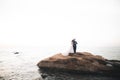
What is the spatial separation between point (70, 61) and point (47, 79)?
512cm

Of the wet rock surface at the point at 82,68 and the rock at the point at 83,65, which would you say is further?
the rock at the point at 83,65

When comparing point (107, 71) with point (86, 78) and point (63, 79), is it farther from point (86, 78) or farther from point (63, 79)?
point (63, 79)

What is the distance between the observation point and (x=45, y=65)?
24.3m

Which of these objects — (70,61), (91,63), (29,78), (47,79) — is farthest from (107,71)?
(29,78)

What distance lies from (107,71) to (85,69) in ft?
11.4

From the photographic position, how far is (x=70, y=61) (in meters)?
22.0

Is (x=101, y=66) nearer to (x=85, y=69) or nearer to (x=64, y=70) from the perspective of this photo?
(x=85, y=69)

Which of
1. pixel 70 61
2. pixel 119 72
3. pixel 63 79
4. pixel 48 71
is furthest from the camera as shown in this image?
pixel 48 71

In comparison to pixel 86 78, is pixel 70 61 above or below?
above

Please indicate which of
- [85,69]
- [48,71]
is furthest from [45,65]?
[85,69]

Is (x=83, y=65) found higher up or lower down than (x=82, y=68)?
higher up

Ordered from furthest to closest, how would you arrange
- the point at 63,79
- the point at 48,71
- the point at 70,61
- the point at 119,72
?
the point at 48,71 < the point at 70,61 < the point at 119,72 < the point at 63,79

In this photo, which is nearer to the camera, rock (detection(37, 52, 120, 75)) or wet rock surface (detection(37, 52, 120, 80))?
wet rock surface (detection(37, 52, 120, 80))

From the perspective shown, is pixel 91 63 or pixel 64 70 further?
pixel 64 70
